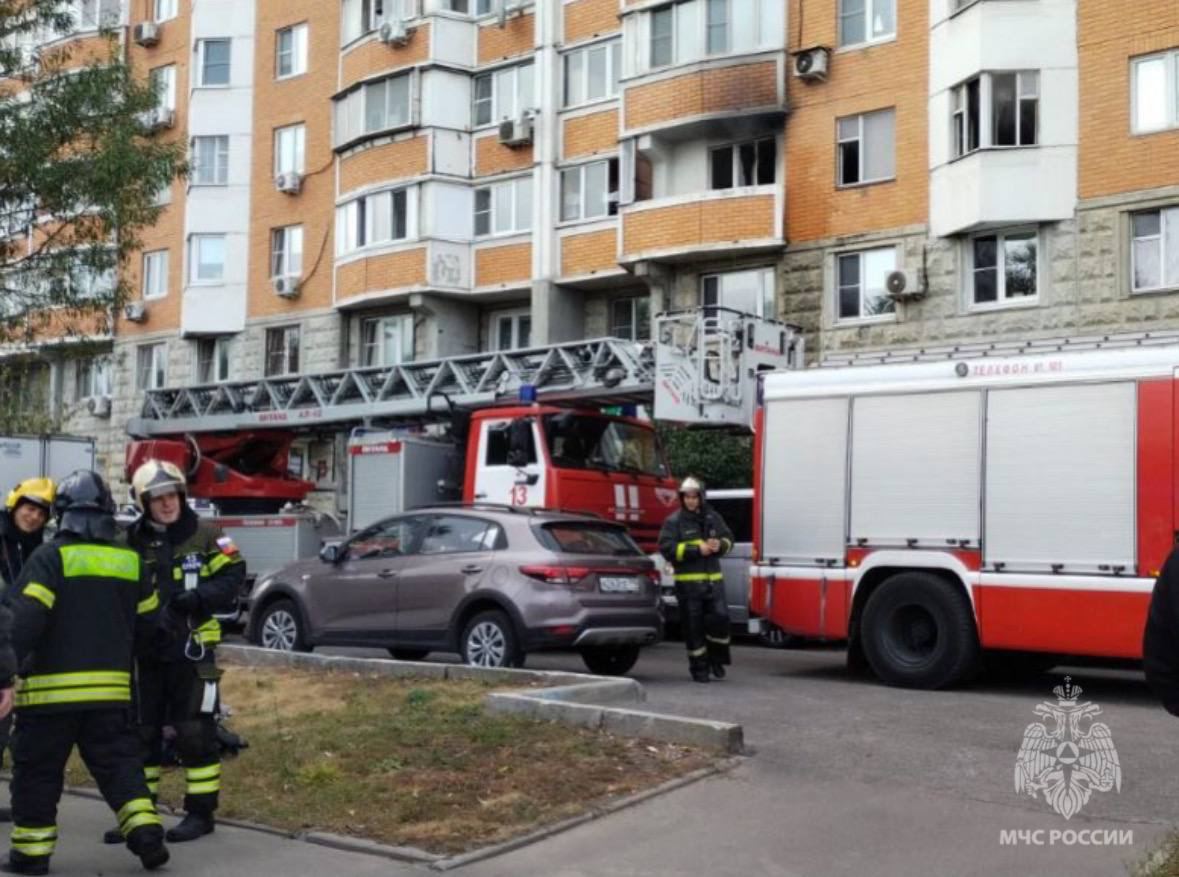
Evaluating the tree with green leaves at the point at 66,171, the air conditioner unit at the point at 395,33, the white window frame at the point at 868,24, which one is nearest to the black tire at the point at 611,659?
the tree with green leaves at the point at 66,171

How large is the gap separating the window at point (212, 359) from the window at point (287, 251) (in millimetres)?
2300

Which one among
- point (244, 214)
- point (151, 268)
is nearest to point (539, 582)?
point (244, 214)

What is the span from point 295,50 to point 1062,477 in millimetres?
26221

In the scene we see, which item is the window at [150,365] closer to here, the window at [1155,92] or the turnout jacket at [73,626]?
the window at [1155,92]

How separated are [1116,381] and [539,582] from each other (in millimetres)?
4937

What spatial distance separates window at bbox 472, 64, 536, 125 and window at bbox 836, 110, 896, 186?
721cm

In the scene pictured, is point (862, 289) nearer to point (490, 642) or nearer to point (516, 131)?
point (516, 131)

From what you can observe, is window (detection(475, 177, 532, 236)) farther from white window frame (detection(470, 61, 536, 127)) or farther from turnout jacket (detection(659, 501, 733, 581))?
turnout jacket (detection(659, 501, 733, 581))

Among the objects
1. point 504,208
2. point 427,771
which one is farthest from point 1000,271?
point 427,771

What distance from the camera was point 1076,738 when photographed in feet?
30.6

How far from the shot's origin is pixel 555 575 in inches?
483

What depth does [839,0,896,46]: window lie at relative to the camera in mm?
23547

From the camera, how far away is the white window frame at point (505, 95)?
28.7 metres

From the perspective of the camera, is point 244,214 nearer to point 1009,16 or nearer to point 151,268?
point 151,268
